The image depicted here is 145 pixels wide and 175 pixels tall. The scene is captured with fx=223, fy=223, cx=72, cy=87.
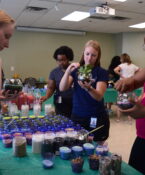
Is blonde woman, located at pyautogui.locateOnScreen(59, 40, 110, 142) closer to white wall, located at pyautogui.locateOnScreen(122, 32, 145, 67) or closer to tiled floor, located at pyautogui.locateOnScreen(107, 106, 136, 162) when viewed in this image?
tiled floor, located at pyautogui.locateOnScreen(107, 106, 136, 162)

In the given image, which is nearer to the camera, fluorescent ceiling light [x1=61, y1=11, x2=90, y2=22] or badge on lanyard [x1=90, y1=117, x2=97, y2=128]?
badge on lanyard [x1=90, y1=117, x2=97, y2=128]

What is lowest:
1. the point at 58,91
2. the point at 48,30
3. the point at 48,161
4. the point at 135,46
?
the point at 48,161

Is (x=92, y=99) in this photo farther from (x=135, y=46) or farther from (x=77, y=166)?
(x=135, y=46)

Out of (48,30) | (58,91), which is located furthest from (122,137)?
(48,30)

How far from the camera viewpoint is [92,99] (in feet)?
6.45

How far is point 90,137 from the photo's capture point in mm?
1571

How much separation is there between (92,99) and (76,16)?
4.19m

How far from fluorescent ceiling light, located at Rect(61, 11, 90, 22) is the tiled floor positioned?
8.79 ft

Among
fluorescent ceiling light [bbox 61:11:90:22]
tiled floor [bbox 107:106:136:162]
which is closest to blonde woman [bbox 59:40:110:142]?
tiled floor [bbox 107:106:136:162]

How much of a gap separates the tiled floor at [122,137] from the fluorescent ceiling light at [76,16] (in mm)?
2678

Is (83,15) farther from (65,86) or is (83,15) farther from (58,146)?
(58,146)

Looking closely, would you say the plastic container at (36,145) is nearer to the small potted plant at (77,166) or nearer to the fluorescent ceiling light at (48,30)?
the small potted plant at (77,166)

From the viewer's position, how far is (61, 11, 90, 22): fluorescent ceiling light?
17.7ft

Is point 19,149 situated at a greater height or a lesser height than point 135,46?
lesser
